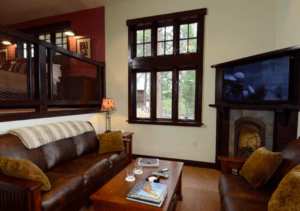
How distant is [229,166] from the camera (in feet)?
6.66

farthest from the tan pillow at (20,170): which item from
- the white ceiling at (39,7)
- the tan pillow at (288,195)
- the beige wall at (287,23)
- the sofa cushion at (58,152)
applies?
the white ceiling at (39,7)

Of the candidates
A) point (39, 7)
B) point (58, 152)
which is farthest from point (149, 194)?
point (39, 7)

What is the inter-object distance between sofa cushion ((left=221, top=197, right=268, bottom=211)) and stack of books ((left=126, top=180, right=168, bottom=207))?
1.78 ft

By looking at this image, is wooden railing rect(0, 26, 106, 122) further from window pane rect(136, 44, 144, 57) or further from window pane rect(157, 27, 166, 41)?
window pane rect(157, 27, 166, 41)

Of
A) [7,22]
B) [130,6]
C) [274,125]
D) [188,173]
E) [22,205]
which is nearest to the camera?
[22,205]

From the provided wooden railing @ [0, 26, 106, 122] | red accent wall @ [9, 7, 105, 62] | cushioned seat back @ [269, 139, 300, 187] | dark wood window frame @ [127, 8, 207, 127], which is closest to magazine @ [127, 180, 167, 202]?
cushioned seat back @ [269, 139, 300, 187]

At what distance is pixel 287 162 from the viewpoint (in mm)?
1601

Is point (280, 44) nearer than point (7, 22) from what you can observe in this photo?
Yes

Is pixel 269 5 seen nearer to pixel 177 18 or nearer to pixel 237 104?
pixel 177 18

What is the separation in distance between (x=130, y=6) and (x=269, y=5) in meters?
2.75

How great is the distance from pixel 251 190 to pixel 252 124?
1.48 m

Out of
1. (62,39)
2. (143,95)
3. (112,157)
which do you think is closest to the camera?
(112,157)

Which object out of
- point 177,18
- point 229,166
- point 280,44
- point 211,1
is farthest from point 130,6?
point 229,166

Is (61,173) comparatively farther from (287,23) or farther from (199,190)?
(287,23)
